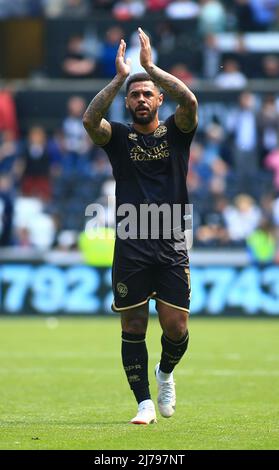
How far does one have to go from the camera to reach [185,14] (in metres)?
24.5

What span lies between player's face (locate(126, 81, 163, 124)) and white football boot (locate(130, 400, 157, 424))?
1993 millimetres

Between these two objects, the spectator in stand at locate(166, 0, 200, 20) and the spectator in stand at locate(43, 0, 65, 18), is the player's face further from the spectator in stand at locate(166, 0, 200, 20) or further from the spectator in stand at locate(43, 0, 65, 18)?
the spectator in stand at locate(43, 0, 65, 18)

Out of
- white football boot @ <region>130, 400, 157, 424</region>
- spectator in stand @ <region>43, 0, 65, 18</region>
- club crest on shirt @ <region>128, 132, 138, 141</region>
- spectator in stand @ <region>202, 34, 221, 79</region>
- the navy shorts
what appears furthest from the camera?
spectator in stand @ <region>43, 0, 65, 18</region>

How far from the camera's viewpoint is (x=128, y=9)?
2502 cm

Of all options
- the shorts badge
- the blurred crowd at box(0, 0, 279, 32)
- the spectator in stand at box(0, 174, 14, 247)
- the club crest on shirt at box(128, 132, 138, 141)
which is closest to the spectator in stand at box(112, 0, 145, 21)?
the blurred crowd at box(0, 0, 279, 32)

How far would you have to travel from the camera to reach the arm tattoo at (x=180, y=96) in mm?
8281

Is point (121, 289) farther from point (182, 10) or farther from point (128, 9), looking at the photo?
point (128, 9)

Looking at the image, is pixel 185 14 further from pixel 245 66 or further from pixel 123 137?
pixel 123 137

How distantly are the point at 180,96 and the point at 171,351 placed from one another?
72.3 inches

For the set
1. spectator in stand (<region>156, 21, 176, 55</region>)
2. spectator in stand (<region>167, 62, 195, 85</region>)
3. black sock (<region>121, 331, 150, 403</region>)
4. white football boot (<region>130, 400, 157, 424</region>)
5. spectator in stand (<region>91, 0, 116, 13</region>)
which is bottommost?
white football boot (<region>130, 400, 157, 424</region>)

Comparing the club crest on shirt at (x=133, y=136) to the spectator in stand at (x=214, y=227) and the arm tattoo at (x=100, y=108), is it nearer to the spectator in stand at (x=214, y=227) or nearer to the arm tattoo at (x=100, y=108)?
the arm tattoo at (x=100, y=108)

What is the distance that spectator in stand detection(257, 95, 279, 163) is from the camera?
22359 millimetres
